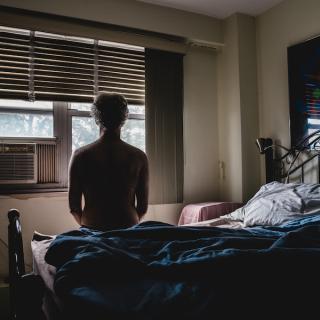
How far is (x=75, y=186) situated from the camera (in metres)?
1.90

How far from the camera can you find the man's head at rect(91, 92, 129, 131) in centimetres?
185

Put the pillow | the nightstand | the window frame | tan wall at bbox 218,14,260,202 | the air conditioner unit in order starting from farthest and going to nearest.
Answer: tan wall at bbox 218,14,260,202, the nightstand, the window frame, the air conditioner unit, the pillow

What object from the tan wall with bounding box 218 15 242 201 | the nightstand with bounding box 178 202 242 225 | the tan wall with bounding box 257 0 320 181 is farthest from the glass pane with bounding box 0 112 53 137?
the tan wall with bounding box 257 0 320 181

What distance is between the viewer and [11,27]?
7.82ft

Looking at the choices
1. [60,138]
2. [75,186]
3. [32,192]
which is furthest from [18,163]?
[75,186]

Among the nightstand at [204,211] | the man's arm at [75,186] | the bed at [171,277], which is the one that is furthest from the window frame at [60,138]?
the bed at [171,277]

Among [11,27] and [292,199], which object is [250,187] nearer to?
[292,199]

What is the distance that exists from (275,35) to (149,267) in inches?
97.8

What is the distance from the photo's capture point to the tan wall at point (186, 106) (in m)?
2.50

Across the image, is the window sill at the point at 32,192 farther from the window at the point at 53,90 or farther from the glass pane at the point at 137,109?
the glass pane at the point at 137,109

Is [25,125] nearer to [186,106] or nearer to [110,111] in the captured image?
[110,111]

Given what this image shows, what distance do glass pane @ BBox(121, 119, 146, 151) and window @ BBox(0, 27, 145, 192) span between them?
0.17m

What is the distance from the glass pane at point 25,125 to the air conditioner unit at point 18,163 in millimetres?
108

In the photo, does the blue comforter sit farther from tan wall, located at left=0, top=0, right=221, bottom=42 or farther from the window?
tan wall, located at left=0, top=0, right=221, bottom=42
